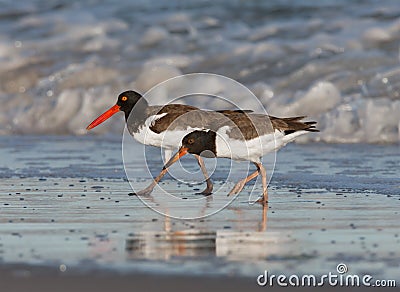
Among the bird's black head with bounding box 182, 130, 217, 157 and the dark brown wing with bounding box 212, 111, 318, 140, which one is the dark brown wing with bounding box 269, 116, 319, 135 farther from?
the bird's black head with bounding box 182, 130, 217, 157

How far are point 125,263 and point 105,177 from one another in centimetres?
379

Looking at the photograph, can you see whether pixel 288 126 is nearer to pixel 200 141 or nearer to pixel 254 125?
pixel 254 125

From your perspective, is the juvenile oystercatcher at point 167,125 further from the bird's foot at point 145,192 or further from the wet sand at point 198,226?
the wet sand at point 198,226

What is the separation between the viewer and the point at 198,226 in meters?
6.67

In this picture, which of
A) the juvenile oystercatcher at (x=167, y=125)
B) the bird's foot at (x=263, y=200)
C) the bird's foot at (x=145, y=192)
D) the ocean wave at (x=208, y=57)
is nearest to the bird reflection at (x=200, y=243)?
the bird's foot at (x=263, y=200)

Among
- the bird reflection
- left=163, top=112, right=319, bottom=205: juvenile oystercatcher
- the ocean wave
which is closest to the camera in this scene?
the bird reflection

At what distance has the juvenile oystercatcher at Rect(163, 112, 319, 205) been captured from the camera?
26.8ft

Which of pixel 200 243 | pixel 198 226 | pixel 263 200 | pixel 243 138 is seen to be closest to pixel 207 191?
pixel 243 138

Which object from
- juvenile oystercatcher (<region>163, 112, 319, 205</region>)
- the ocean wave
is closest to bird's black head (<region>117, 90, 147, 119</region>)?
juvenile oystercatcher (<region>163, 112, 319, 205</region>)

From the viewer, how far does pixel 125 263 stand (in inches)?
214

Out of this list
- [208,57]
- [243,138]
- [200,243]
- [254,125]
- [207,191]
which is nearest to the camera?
[200,243]

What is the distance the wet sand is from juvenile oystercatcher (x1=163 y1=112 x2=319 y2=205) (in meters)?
0.34

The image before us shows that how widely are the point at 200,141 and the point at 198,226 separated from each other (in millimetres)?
1664

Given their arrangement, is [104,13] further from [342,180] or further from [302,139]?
[342,180]
